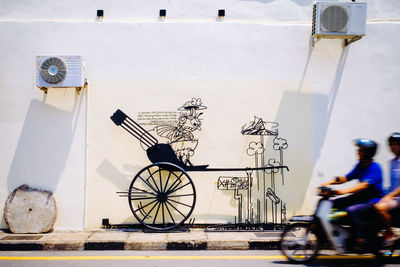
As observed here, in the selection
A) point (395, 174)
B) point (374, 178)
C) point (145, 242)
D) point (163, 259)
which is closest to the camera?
point (374, 178)

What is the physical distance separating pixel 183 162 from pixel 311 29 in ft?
12.2

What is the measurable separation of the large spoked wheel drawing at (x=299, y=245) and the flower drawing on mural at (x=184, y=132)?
9.31ft

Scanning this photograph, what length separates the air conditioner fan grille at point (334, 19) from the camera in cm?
679

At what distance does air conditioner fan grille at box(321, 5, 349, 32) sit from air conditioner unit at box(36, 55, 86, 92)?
471 cm

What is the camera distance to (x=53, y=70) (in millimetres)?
6797

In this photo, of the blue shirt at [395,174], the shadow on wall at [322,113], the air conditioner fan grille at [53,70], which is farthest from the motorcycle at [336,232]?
the air conditioner fan grille at [53,70]

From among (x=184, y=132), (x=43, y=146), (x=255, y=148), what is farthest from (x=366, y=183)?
(x=43, y=146)

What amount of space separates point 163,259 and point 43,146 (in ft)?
11.7

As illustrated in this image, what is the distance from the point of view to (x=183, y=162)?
694 cm

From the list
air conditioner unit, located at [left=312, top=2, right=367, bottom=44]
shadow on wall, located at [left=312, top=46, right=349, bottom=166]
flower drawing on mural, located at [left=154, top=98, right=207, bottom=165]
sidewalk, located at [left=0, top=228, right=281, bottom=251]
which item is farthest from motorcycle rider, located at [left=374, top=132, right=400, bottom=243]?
flower drawing on mural, located at [left=154, top=98, right=207, bottom=165]

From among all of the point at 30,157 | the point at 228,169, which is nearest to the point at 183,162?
the point at 228,169

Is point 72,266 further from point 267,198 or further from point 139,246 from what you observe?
point 267,198

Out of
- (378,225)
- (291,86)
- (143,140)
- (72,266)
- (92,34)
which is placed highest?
(92,34)

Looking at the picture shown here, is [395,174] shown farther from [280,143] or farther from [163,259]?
[163,259]
